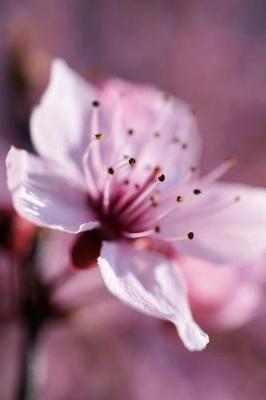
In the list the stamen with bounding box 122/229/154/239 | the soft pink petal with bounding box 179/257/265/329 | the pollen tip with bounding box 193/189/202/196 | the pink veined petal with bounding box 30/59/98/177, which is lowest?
the soft pink petal with bounding box 179/257/265/329

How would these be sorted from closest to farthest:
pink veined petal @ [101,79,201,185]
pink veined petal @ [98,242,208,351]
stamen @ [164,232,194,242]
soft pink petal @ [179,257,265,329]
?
pink veined petal @ [98,242,208,351] → stamen @ [164,232,194,242] → pink veined petal @ [101,79,201,185] → soft pink petal @ [179,257,265,329]

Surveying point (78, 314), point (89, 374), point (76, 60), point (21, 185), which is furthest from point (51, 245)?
point (76, 60)

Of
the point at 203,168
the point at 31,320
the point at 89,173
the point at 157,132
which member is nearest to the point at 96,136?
the point at 89,173

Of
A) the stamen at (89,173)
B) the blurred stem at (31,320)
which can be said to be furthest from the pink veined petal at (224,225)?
the blurred stem at (31,320)

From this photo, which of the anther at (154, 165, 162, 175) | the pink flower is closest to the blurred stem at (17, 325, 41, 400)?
the pink flower

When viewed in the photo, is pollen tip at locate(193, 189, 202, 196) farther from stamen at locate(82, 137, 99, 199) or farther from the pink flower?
stamen at locate(82, 137, 99, 199)

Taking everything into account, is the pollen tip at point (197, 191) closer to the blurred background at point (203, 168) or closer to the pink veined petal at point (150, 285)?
the pink veined petal at point (150, 285)

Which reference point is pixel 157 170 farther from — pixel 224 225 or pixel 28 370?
pixel 28 370
